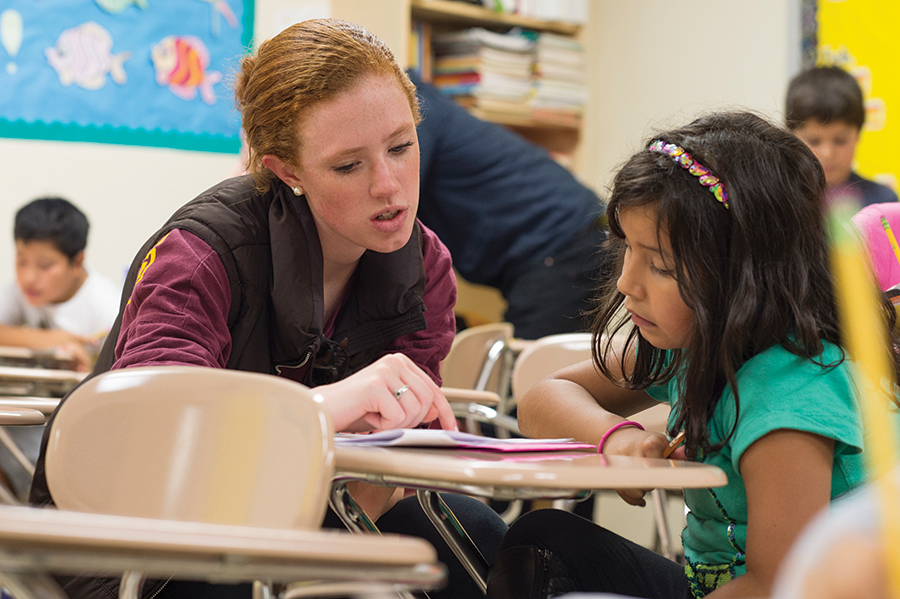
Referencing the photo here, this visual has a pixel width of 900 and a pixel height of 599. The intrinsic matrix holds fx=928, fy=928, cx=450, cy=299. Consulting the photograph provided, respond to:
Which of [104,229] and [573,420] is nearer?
[573,420]

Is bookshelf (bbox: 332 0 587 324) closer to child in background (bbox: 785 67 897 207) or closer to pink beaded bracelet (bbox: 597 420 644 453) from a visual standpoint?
child in background (bbox: 785 67 897 207)

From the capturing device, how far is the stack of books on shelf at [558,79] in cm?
369

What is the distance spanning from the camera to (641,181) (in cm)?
110

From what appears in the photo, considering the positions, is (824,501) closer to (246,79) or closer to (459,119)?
(246,79)

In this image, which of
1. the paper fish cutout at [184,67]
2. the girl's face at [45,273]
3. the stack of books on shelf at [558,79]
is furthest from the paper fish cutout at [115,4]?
the stack of books on shelf at [558,79]

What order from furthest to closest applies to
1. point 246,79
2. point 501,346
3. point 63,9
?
point 63,9 → point 501,346 → point 246,79

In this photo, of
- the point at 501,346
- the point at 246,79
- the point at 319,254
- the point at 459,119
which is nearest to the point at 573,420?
the point at 319,254

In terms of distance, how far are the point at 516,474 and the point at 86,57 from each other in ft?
10.0

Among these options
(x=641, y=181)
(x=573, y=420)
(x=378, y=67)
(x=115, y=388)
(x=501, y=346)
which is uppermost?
(x=378, y=67)

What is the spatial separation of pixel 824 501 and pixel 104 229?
3.06 metres

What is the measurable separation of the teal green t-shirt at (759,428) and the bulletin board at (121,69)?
97.4 inches

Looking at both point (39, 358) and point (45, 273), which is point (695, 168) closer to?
point (39, 358)

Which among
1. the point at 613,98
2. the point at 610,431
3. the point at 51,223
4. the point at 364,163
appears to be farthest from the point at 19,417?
the point at 613,98

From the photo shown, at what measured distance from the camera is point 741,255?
1041 millimetres
